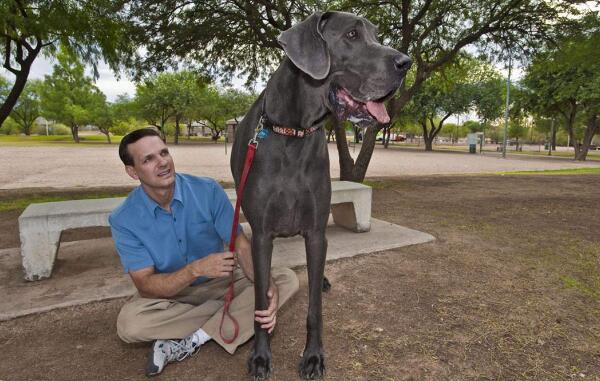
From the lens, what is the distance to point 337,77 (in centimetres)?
190

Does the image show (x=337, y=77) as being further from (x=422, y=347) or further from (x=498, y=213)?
(x=498, y=213)

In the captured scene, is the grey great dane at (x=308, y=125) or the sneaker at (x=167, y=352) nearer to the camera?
the grey great dane at (x=308, y=125)

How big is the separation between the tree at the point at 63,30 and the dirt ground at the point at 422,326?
3.61 m

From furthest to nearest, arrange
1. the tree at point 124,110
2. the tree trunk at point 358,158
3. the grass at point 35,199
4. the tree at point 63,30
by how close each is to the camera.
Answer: the tree at point 124,110 < the tree trunk at point 358,158 < the grass at point 35,199 < the tree at point 63,30

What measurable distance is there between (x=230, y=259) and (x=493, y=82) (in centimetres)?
4181

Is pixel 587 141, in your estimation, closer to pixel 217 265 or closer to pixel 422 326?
pixel 422 326

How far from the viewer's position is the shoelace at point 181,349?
255 cm

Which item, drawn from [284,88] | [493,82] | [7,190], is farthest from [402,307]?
[493,82]

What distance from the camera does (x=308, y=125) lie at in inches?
81.4

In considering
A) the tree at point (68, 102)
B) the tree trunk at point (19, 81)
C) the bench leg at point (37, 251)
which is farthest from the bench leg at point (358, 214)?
the tree at point (68, 102)

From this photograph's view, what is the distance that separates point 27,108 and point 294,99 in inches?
3301

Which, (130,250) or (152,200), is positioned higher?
(152,200)

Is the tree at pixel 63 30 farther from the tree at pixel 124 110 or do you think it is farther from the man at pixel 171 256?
the tree at pixel 124 110

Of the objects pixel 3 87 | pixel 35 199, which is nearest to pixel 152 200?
pixel 35 199
